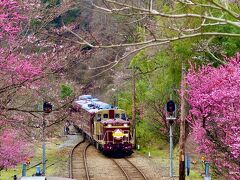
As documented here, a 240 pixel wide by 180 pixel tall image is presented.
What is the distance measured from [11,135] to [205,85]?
7.14 m

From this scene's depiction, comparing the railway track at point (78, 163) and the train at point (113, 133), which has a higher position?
the train at point (113, 133)

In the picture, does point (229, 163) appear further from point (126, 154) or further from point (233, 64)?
point (126, 154)

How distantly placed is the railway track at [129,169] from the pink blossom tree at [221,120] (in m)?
6.15

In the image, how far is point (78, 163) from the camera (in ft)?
95.7

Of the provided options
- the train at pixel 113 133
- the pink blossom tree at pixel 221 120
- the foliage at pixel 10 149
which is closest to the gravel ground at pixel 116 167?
the train at pixel 113 133

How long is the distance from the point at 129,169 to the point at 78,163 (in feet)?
11.0

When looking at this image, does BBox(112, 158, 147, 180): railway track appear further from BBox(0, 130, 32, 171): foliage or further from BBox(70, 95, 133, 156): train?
BBox(0, 130, 32, 171): foliage

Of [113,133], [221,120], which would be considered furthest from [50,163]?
[221,120]

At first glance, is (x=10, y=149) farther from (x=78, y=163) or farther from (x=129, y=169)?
(x=78, y=163)

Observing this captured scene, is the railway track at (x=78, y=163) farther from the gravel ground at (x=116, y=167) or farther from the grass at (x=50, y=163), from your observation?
the grass at (x=50, y=163)

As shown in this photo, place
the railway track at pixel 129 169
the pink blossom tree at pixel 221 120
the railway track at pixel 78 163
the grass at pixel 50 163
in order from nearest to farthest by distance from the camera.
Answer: the pink blossom tree at pixel 221 120, the railway track at pixel 129 169, the railway track at pixel 78 163, the grass at pixel 50 163

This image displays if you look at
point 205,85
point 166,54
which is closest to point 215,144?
point 205,85

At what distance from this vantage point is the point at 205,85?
65.0ft

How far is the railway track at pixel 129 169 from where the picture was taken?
24.6 m
